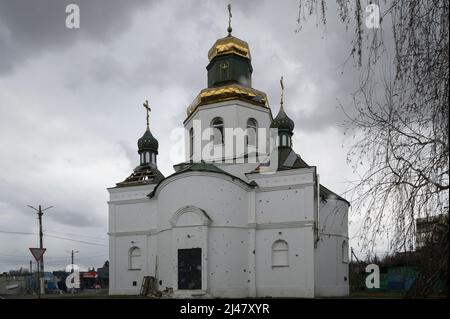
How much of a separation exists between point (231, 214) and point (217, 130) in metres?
5.59

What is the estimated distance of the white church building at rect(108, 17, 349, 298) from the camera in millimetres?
23234

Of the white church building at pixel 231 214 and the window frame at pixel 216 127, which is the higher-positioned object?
the window frame at pixel 216 127

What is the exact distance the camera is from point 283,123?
27.8 metres

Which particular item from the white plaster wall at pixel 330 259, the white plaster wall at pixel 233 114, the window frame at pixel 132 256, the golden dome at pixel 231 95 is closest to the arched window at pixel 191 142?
the white plaster wall at pixel 233 114

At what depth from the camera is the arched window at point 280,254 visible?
23.5 m

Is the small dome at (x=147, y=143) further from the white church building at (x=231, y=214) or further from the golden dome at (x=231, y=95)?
the golden dome at (x=231, y=95)

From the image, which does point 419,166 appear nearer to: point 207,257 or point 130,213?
point 207,257

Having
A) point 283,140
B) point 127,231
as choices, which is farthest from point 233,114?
point 127,231

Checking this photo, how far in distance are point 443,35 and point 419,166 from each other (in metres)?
1.47

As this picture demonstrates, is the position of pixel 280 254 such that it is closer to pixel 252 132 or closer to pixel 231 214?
pixel 231 214

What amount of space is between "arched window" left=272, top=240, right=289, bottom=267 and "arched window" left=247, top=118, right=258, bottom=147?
19.7ft

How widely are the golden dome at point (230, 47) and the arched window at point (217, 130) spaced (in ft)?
14.6
